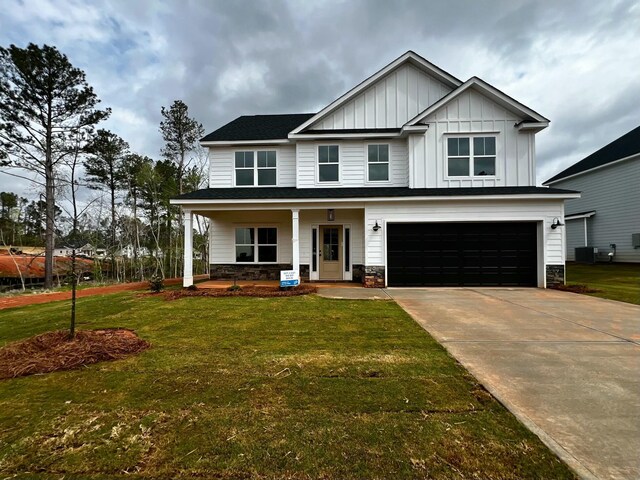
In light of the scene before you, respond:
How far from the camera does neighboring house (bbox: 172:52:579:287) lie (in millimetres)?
10609

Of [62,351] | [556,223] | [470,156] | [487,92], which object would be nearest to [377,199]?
[470,156]

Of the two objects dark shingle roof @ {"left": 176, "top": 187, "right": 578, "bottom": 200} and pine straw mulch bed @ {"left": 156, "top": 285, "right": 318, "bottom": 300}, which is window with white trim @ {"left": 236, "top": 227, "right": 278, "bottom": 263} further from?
pine straw mulch bed @ {"left": 156, "top": 285, "right": 318, "bottom": 300}

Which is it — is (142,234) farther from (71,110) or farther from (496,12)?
(496,12)

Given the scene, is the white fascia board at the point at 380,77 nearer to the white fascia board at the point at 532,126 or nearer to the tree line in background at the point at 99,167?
the white fascia board at the point at 532,126

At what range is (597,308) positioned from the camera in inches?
282

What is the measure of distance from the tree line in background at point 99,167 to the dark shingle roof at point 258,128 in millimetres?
5495

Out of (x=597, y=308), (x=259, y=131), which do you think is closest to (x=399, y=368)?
(x=597, y=308)

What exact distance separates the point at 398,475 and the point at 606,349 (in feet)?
14.4

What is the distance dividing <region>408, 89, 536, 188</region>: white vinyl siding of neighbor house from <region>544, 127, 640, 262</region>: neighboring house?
11337 mm

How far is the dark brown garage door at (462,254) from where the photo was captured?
35.4ft

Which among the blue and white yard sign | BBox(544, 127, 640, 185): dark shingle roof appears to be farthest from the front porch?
BBox(544, 127, 640, 185): dark shingle roof

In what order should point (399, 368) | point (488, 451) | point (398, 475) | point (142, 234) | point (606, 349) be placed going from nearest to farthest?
point (398, 475)
point (488, 451)
point (399, 368)
point (606, 349)
point (142, 234)

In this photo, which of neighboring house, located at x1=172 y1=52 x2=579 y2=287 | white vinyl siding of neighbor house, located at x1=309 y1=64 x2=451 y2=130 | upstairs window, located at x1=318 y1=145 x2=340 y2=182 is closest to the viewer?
neighboring house, located at x1=172 y1=52 x2=579 y2=287

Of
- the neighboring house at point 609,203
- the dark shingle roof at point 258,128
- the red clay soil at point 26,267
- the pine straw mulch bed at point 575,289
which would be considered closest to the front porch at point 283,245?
the dark shingle roof at point 258,128
